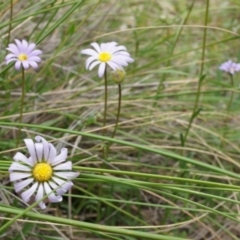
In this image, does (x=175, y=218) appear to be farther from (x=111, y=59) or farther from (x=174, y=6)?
(x=174, y=6)

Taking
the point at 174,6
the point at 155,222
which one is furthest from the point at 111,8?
the point at 155,222

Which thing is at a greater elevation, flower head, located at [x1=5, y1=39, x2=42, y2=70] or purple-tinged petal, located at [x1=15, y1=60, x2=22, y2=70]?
flower head, located at [x1=5, y1=39, x2=42, y2=70]

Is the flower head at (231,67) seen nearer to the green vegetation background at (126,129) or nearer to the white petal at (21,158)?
the green vegetation background at (126,129)

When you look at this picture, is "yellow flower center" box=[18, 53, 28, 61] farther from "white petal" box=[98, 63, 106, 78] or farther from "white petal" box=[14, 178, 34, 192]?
Result: "white petal" box=[14, 178, 34, 192]

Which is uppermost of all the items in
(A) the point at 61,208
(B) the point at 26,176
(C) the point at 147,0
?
(C) the point at 147,0

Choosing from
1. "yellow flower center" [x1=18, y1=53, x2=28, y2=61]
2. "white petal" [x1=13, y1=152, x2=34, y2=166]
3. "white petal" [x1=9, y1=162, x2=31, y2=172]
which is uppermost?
"yellow flower center" [x1=18, y1=53, x2=28, y2=61]

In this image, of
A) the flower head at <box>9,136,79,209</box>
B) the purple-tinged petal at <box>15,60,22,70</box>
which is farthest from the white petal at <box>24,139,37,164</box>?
the purple-tinged petal at <box>15,60,22,70</box>
